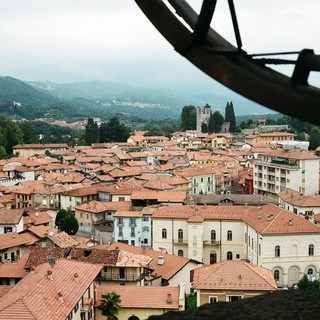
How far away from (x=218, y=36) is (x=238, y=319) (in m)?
1.26

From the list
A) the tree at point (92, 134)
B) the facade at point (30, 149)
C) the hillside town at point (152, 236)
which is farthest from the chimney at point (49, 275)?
Result: the tree at point (92, 134)

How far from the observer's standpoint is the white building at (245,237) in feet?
82.4

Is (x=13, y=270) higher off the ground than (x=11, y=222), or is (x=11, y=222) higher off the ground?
(x=11, y=222)

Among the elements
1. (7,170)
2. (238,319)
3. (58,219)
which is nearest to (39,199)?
(58,219)

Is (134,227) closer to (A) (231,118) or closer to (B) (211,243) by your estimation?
(B) (211,243)

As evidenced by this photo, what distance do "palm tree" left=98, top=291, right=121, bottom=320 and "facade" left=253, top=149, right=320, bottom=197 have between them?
28.2m

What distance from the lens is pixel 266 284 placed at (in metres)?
18.5

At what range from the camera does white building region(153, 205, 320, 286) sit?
82.4ft

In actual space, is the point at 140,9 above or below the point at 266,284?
above

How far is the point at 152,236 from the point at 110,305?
14.0 metres

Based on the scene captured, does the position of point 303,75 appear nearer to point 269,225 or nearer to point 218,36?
point 218,36

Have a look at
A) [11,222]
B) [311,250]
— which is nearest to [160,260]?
[311,250]

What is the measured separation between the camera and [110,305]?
16797mm

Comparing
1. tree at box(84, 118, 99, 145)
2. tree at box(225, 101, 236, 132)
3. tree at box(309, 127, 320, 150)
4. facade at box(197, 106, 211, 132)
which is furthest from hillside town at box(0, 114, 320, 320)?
facade at box(197, 106, 211, 132)
